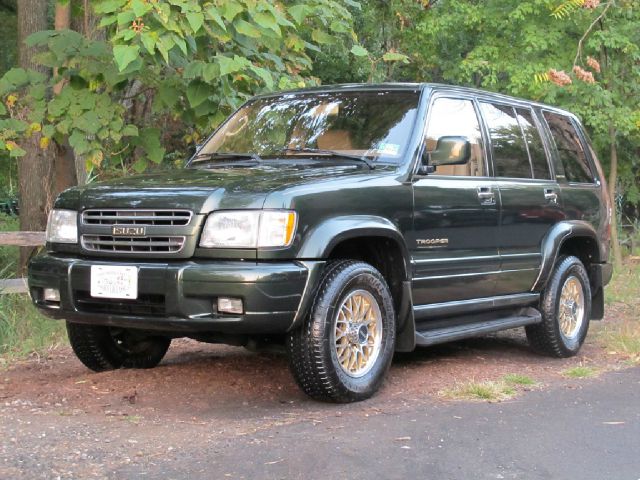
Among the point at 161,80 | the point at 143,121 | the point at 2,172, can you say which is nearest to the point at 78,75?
the point at 161,80

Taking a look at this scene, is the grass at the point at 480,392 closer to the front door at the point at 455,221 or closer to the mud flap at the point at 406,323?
the mud flap at the point at 406,323

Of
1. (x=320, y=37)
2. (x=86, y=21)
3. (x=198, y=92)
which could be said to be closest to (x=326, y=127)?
(x=198, y=92)

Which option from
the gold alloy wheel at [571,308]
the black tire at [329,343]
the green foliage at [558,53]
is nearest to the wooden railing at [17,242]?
the black tire at [329,343]

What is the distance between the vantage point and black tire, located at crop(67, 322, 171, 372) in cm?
577

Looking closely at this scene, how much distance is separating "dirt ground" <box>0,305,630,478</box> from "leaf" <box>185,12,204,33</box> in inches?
93.6

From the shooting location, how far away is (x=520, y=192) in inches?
261

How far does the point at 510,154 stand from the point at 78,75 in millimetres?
3660

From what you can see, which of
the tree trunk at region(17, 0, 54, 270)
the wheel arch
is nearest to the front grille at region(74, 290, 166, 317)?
the wheel arch

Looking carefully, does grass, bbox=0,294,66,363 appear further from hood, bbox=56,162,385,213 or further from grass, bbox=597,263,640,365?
grass, bbox=597,263,640,365

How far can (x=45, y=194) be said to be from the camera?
33.5 ft

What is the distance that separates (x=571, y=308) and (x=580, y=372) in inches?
45.7

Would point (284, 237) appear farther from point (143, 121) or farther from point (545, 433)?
point (143, 121)

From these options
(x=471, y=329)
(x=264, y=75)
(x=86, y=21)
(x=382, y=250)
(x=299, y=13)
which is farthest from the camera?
(x=86, y=21)

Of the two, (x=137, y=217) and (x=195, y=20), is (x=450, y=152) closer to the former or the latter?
(x=137, y=217)
